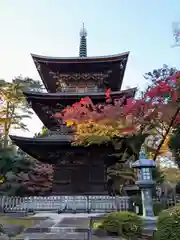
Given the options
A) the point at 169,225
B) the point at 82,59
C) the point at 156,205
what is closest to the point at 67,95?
the point at 82,59

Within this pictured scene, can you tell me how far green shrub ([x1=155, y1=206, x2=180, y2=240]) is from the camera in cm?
489

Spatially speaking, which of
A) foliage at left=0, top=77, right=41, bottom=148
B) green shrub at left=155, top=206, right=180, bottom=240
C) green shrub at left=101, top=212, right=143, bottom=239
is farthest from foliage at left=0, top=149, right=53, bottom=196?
green shrub at left=155, top=206, right=180, bottom=240

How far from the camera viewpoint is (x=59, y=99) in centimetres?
1541

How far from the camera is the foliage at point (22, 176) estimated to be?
A: 68.0 feet

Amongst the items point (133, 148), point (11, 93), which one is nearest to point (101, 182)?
point (133, 148)

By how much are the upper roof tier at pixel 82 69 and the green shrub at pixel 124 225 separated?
1125 centimetres

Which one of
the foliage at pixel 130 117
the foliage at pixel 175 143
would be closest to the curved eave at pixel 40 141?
the foliage at pixel 130 117

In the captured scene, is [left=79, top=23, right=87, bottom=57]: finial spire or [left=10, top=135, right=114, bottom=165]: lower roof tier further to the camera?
[left=79, top=23, right=87, bottom=57]: finial spire

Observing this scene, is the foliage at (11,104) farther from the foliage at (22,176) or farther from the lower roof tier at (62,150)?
the lower roof tier at (62,150)

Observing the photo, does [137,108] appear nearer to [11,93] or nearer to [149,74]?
[149,74]

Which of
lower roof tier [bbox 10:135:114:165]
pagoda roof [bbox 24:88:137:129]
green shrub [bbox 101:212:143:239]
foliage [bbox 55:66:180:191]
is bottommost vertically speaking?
green shrub [bbox 101:212:143:239]

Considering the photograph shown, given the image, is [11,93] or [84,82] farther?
[11,93]

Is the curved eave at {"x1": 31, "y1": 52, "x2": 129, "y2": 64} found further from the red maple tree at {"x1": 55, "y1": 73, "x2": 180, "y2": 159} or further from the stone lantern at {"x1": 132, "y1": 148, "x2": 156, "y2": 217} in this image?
the stone lantern at {"x1": 132, "y1": 148, "x2": 156, "y2": 217}

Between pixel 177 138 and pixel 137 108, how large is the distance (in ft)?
14.1
